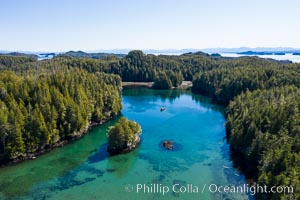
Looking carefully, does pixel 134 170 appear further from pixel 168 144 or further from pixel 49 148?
pixel 49 148

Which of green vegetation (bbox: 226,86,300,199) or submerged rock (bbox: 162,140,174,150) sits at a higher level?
green vegetation (bbox: 226,86,300,199)

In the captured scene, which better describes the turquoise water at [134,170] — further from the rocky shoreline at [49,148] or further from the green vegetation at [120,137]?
the green vegetation at [120,137]

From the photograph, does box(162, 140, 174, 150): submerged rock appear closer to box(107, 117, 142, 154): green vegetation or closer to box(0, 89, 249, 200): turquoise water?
box(0, 89, 249, 200): turquoise water

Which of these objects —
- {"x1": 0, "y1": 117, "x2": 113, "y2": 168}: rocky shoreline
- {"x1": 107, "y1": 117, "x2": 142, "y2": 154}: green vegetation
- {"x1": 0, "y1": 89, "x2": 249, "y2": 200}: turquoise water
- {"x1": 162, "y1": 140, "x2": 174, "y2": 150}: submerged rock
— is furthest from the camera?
{"x1": 162, "y1": 140, "x2": 174, "y2": 150}: submerged rock

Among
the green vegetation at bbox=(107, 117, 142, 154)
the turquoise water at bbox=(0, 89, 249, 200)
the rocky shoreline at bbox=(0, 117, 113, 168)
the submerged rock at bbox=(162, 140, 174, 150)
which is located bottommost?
the turquoise water at bbox=(0, 89, 249, 200)

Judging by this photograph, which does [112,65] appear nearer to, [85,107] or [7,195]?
[85,107]

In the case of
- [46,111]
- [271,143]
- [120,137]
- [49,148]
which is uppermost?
[46,111]

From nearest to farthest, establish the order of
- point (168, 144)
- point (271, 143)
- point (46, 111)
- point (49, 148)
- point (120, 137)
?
point (271, 143)
point (120, 137)
point (49, 148)
point (46, 111)
point (168, 144)

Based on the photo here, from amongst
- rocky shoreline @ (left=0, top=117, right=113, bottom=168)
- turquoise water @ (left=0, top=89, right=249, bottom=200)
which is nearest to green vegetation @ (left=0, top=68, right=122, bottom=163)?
rocky shoreline @ (left=0, top=117, right=113, bottom=168)

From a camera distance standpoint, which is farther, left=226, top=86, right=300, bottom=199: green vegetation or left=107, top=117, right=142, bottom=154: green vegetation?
left=107, top=117, right=142, bottom=154: green vegetation

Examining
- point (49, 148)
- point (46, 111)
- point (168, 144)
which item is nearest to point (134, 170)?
point (168, 144)
